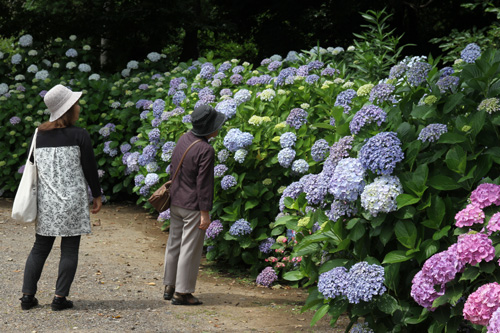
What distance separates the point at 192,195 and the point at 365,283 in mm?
2076

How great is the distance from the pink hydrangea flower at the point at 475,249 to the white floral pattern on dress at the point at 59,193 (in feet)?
9.28

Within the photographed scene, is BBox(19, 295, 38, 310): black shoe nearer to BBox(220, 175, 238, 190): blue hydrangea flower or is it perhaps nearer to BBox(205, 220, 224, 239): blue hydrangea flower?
BBox(205, 220, 224, 239): blue hydrangea flower

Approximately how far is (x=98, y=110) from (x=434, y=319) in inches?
288

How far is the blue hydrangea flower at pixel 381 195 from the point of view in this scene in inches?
131

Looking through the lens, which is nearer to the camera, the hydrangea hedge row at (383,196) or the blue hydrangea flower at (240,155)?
the hydrangea hedge row at (383,196)

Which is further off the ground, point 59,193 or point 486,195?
point 486,195

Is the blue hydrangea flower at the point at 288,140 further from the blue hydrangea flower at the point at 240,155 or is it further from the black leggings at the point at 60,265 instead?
the black leggings at the point at 60,265

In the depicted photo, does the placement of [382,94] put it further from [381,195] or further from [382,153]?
[381,195]

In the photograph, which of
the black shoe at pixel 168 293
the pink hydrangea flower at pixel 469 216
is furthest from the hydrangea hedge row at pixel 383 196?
the black shoe at pixel 168 293

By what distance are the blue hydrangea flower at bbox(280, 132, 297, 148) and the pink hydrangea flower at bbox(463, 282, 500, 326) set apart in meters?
2.89

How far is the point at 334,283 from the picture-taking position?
3502mm

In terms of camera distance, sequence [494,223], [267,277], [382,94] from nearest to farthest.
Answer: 1. [494,223]
2. [382,94]
3. [267,277]

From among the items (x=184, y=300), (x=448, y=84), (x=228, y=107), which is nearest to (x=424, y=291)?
(x=448, y=84)

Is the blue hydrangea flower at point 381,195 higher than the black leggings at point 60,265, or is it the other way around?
the blue hydrangea flower at point 381,195
